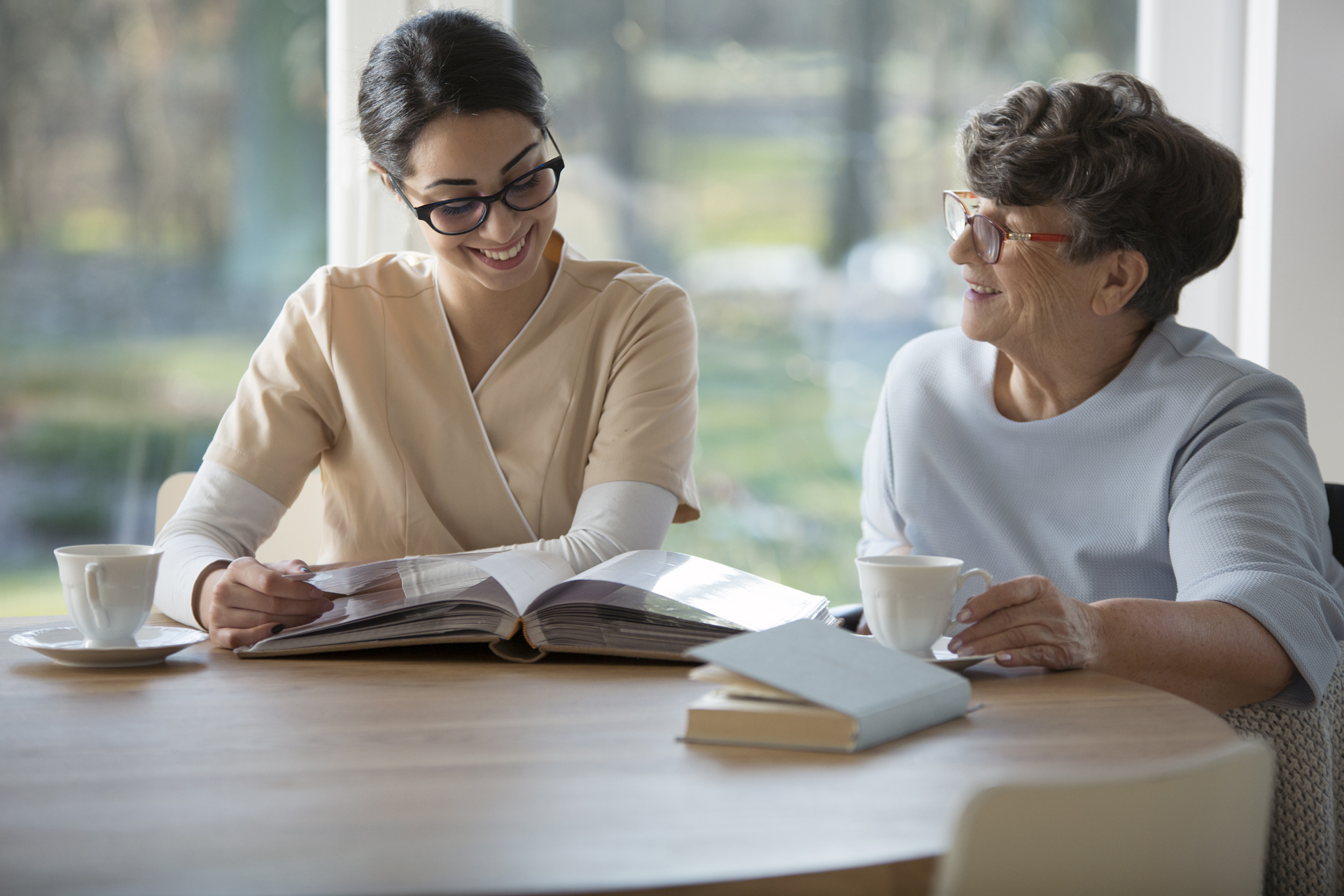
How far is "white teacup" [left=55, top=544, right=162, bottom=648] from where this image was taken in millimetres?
1115

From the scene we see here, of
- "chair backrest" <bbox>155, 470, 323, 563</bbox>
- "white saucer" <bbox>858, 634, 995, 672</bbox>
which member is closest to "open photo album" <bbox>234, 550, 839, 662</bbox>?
"white saucer" <bbox>858, 634, 995, 672</bbox>

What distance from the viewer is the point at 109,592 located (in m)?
1.12

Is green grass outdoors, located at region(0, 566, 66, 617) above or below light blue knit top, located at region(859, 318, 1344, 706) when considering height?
below

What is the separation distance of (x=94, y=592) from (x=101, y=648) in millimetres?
57

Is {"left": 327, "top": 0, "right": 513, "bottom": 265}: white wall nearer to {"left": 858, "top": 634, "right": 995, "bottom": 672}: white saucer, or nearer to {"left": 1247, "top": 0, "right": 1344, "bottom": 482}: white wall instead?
{"left": 858, "top": 634, "right": 995, "bottom": 672}: white saucer

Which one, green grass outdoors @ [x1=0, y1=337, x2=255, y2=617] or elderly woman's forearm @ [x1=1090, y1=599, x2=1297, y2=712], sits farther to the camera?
green grass outdoors @ [x1=0, y1=337, x2=255, y2=617]

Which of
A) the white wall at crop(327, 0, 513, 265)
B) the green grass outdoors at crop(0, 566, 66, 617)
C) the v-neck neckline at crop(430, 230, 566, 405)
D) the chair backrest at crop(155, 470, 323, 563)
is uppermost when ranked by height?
the white wall at crop(327, 0, 513, 265)

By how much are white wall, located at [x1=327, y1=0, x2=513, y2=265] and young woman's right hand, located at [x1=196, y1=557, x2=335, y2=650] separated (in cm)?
127

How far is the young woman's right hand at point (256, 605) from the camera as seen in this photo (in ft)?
3.96

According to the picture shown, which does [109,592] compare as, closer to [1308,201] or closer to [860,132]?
[860,132]

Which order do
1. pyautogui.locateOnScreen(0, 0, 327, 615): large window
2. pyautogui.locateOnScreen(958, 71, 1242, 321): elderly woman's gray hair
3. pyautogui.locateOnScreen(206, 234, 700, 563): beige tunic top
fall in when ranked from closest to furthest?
1. pyautogui.locateOnScreen(958, 71, 1242, 321): elderly woman's gray hair
2. pyautogui.locateOnScreen(206, 234, 700, 563): beige tunic top
3. pyautogui.locateOnScreen(0, 0, 327, 615): large window

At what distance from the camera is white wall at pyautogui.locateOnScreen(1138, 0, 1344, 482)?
2.57m

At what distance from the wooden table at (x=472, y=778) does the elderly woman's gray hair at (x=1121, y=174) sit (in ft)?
2.26

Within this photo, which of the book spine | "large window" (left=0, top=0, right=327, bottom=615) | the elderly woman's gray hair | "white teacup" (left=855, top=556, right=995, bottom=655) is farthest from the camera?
"large window" (left=0, top=0, right=327, bottom=615)
